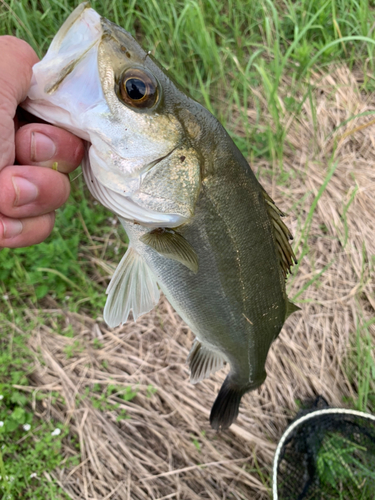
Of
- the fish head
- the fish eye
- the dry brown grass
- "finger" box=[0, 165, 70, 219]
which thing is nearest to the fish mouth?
the fish head

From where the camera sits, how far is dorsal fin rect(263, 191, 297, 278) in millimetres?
1273

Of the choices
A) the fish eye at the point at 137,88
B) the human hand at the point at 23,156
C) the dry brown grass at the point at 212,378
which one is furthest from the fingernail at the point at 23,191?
the dry brown grass at the point at 212,378

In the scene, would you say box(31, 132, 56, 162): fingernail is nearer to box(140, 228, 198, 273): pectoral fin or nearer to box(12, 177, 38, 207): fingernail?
box(12, 177, 38, 207): fingernail

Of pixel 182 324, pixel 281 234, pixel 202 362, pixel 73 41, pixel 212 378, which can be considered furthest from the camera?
pixel 182 324

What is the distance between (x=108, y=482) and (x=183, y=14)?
3.19 metres

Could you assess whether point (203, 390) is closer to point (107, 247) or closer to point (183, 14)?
point (107, 247)

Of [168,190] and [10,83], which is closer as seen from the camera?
[10,83]

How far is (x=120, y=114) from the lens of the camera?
3.26ft

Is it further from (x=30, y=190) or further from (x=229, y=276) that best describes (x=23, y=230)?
(x=229, y=276)

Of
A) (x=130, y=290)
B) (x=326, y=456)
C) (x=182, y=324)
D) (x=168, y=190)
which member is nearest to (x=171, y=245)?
(x=168, y=190)

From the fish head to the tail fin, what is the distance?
976 millimetres

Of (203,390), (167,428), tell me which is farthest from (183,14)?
(167,428)

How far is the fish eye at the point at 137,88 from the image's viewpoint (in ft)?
3.22

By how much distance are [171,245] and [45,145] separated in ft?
1.68
